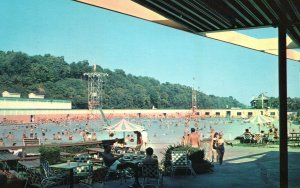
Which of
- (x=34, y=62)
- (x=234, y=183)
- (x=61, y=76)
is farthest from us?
(x=61, y=76)

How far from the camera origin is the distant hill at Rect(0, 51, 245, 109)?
114 meters

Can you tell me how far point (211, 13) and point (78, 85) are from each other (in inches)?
5000

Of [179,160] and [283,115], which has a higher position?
[283,115]

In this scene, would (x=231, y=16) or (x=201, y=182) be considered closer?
(x=231, y=16)

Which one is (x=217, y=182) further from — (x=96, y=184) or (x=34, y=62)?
(x=34, y=62)

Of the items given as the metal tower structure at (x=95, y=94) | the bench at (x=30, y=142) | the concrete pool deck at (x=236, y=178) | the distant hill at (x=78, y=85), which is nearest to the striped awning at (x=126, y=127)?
the bench at (x=30, y=142)

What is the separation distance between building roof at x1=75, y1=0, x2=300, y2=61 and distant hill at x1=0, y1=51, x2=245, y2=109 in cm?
10401

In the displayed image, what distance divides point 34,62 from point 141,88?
44166 mm

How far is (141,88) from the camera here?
496 ft

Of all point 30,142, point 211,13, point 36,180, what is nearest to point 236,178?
point 211,13

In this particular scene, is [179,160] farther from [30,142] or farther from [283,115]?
[30,142]

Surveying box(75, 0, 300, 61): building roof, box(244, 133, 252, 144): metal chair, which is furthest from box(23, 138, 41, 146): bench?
box(244, 133, 252, 144): metal chair

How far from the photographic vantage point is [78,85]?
13100 cm

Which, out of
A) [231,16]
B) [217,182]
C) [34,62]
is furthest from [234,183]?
[34,62]
